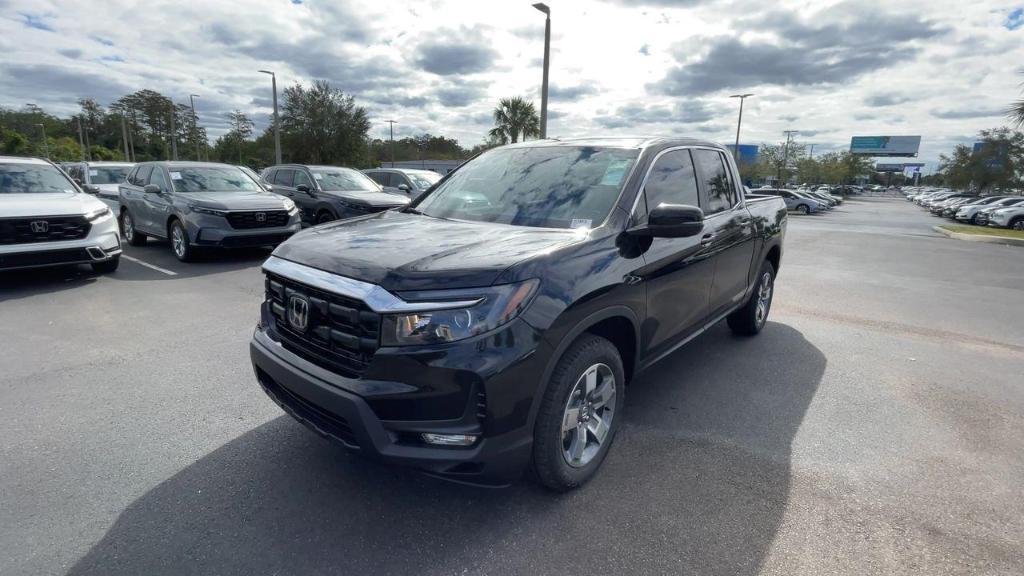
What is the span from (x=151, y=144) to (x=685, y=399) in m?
90.0

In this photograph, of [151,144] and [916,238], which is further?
[151,144]

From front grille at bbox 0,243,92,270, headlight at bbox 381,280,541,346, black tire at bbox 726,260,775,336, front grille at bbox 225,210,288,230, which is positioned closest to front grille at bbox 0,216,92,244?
front grille at bbox 0,243,92,270

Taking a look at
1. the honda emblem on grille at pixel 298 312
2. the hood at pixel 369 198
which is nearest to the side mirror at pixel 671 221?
the honda emblem on grille at pixel 298 312

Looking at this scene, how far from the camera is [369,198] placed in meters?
10.6

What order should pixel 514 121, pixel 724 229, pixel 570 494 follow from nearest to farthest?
pixel 570 494
pixel 724 229
pixel 514 121

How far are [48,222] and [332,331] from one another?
6698 millimetres

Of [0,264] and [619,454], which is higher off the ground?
[0,264]

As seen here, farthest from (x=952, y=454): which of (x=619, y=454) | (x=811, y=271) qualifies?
(x=811, y=271)

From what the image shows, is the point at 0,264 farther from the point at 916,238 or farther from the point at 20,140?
the point at 20,140

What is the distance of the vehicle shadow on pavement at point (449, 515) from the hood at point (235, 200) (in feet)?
21.1

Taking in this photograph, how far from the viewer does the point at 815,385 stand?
13.9ft

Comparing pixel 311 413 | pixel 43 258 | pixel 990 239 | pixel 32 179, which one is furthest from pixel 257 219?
pixel 990 239

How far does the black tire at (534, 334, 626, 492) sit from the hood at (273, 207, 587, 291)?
0.55m

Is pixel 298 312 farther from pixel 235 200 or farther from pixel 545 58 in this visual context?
pixel 545 58
